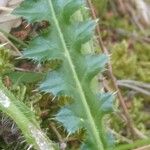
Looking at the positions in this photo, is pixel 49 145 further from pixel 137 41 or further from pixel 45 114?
pixel 137 41

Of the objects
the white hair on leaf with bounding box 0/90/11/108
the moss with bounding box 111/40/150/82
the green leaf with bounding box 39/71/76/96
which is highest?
the white hair on leaf with bounding box 0/90/11/108

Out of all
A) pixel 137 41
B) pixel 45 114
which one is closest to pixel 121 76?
pixel 137 41

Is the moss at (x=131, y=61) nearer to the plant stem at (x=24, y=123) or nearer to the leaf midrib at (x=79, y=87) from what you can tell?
the leaf midrib at (x=79, y=87)

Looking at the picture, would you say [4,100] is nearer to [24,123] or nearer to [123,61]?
[24,123]

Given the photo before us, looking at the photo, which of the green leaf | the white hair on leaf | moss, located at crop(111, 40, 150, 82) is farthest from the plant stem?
moss, located at crop(111, 40, 150, 82)

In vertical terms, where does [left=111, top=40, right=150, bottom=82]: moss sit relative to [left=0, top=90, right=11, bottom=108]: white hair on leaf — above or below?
below

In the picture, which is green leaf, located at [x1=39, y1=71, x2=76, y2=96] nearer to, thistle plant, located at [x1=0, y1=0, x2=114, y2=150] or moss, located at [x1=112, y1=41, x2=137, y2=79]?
thistle plant, located at [x1=0, y1=0, x2=114, y2=150]

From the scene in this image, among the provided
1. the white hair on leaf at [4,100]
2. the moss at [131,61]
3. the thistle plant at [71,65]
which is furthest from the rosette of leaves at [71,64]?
the moss at [131,61]
